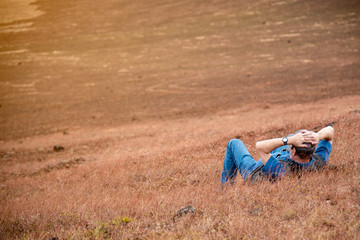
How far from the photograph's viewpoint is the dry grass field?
372 cm

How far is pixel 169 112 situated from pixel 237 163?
19344 mm

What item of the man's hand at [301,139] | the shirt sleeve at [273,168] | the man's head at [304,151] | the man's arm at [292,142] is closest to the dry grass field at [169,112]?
the shirt sleeve at [273,168]

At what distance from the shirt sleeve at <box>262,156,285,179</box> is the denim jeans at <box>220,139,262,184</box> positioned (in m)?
0.22

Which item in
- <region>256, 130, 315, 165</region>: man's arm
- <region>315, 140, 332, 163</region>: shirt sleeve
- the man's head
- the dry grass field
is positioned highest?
<region>256, 130, 315, 165</region>: man's arm

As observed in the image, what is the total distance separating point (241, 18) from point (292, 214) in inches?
1954

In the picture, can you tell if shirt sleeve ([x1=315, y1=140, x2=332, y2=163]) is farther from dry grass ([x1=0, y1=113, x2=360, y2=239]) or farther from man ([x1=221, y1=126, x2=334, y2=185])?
dry grass ([x1=0, y1=113, x2=360, y2=239])

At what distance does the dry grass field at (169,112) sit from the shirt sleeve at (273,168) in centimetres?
15

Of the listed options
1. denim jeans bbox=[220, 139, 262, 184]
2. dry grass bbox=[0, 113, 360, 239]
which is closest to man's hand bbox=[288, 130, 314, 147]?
dry grass bbox=[0, 113, 360, 239]

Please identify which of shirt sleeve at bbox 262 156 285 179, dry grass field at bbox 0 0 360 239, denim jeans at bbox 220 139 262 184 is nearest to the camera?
dry grass field at bbox 0 0 360 239

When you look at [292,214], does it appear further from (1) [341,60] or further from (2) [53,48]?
(2) [53,48]

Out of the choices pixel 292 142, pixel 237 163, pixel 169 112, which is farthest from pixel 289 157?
pixel 169 112

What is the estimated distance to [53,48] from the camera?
47.8m

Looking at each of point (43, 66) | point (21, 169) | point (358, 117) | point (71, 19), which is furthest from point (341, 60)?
point (71, 19)

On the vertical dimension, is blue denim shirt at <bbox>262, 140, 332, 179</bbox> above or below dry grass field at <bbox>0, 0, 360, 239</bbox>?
above
